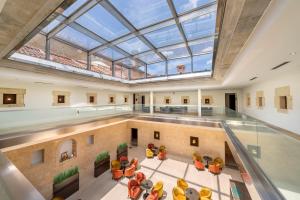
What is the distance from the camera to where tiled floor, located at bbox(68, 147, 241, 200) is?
6.69m

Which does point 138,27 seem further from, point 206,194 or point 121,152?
point 121,152

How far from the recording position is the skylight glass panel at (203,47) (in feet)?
24.5

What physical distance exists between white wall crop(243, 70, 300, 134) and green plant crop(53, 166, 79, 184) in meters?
10.8

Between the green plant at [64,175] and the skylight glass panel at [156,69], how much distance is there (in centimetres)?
915

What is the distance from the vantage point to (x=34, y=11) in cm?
215

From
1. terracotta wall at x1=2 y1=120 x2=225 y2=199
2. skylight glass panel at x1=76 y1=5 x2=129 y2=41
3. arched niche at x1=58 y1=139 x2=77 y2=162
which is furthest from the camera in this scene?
arched niche at x1=58 y1=139 x2=77 y2=162

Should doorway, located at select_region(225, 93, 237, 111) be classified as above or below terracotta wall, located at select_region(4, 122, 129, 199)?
above

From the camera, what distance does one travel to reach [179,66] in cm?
1079

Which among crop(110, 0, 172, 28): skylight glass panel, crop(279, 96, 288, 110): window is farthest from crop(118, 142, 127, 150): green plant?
crop(279, 96, 288, 110): window

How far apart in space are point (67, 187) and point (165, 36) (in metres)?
9.65

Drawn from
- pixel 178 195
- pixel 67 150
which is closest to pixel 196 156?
pixel 178 195

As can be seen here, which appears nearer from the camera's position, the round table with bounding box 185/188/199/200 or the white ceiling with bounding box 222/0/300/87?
the white ceiling with bounding box 222/0/300/87

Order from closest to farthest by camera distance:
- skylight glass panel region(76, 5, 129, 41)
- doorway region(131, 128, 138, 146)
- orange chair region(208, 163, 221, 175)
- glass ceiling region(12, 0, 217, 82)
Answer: glass ceiling region(12, 0, 217, 82)
skylight glass panel region(76, 5, 129, 41)
orange chair region(208, 163, 221, 175)
doorway region(131, 128, 138, 146)

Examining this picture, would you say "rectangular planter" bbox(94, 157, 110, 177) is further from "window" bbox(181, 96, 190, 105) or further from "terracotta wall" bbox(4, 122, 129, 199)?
"window" bbox(181, 96, 190, 105)
